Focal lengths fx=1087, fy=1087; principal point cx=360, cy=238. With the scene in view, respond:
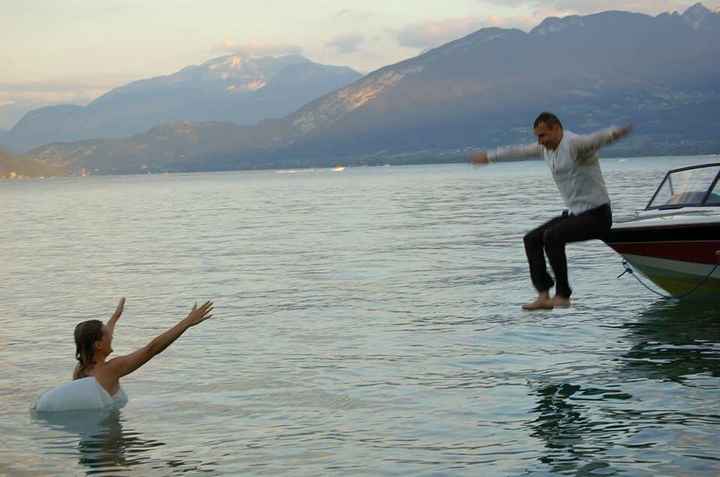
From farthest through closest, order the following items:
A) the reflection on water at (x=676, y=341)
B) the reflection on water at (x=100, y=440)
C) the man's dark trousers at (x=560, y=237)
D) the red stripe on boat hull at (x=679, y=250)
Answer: the red stripe on boat hull at (x=679, y=250) < the reflection on water at (x=676, y=341) < the man's dark trousers at (x=560, y=237) < the reflection on water at (x=100, y=440)

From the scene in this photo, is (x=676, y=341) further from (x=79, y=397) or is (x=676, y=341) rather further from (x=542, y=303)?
(x=79, y=397)

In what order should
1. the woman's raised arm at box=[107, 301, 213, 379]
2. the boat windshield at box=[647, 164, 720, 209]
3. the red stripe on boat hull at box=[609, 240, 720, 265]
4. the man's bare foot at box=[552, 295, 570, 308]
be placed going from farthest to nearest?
1. the boat windshield at box=[647, 164, 720, 209]
2. the red stripe on boat hull at box=[609, 240, 720, 265]
3. the man's bare foot at box=[552, 295, 570, 308]
4. the woman's raised arm at box=[107, 301, 213, 379]

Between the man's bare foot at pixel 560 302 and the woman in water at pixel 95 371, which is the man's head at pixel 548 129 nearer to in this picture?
the man's bare foot at pixel 560 302

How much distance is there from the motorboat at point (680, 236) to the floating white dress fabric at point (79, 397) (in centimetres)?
1047

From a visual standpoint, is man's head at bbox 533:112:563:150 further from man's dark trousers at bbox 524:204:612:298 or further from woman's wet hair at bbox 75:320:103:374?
woman's wet hair at bbox 75:320:103:374

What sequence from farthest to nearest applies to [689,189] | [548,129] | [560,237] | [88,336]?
1. [689,189]
2. [560,237]
3. [548,129]
4. [88,336]

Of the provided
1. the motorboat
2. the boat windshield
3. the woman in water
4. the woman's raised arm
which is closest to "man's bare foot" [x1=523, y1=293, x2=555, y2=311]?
the woman's raised arm

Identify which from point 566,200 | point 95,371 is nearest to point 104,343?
point 95,371

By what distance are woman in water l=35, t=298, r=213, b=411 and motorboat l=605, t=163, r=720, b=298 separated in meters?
10.2

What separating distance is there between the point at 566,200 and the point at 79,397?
679 cm

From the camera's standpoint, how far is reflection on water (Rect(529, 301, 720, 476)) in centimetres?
1174

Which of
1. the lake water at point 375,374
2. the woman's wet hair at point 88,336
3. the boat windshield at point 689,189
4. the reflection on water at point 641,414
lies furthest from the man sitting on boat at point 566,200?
the boat windshield at point 689,189

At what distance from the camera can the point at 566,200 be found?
14.1m

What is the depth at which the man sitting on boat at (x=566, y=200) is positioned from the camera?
542 inches
